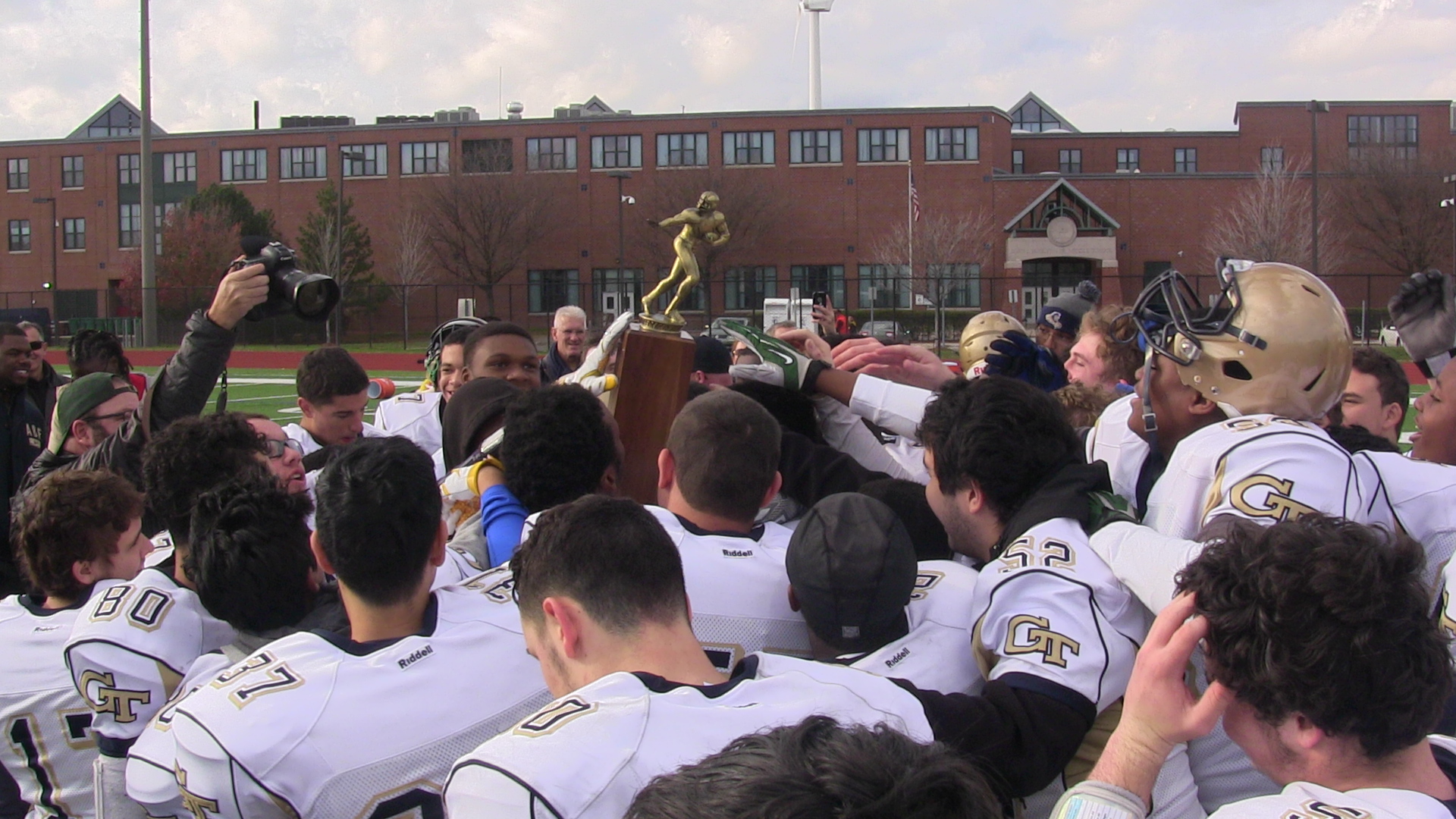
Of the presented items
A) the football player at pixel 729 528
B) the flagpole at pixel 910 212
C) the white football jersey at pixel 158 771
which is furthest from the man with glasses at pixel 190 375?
the flagpole at pixel 910 212

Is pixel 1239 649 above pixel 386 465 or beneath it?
beneath

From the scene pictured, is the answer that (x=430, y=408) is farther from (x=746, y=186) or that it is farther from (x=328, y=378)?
(x=746, y=186)

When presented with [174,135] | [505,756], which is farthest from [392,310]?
[505,756]

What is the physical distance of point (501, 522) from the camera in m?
3.52

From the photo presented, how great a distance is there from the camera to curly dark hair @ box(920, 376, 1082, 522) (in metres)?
2.92

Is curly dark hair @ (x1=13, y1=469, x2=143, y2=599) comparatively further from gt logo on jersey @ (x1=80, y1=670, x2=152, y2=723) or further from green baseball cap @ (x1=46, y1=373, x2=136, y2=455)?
green baseball cap @ (x1=46, y1=373, x2=136, y2=455)

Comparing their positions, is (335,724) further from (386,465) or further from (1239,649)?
(1239,649)

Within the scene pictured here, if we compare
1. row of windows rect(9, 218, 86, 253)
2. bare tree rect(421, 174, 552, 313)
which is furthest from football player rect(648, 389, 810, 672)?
row of windows rect(9, 218, 86, 253)

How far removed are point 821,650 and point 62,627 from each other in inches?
83.6

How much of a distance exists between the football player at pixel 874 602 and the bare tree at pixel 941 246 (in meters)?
49.8

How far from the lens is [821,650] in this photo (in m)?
2.70

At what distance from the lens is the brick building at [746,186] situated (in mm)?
57844

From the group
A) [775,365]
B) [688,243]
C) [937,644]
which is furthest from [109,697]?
[688,243]

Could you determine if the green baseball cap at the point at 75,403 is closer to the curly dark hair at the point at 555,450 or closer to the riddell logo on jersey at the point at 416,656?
the curly dark hair at the point at 555,450
